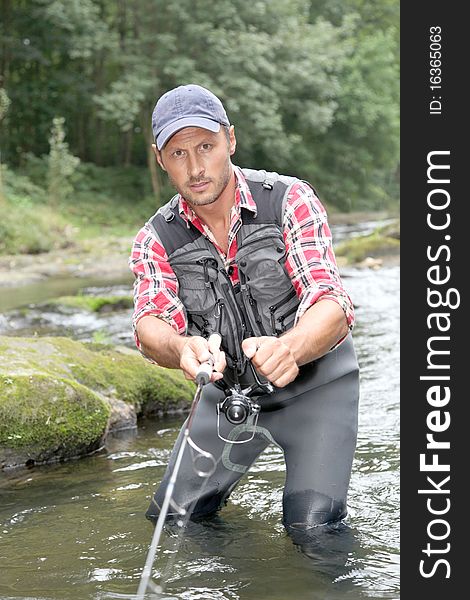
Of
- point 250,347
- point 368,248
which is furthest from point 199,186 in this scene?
point 368,248

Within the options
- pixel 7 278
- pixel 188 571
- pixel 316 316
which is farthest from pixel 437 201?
pixel 7 278

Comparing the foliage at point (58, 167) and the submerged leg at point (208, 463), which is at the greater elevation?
the foliage at point (58, 167)

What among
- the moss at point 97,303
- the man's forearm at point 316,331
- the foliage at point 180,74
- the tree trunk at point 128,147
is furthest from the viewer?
the tree trunk at point 128,147

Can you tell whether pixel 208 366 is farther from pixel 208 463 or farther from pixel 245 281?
pixel 208 463

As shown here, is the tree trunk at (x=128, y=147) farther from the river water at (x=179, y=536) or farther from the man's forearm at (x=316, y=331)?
the man's forearm at (x=316, y=331)

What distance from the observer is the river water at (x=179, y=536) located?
4180 millimetres

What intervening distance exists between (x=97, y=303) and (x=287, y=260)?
9357 millimetres

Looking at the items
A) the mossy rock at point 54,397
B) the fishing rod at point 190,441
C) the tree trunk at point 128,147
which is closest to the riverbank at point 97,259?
the mossy rock at point 54,397

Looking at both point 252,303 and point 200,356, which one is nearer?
point 200,356

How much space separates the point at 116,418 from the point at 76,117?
101 feet

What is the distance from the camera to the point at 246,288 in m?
4.33

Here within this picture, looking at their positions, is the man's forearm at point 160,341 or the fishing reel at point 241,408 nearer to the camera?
the man's forearm at point 160,341

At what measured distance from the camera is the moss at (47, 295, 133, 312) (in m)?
13.3

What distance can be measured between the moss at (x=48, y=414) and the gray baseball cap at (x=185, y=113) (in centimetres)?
281
